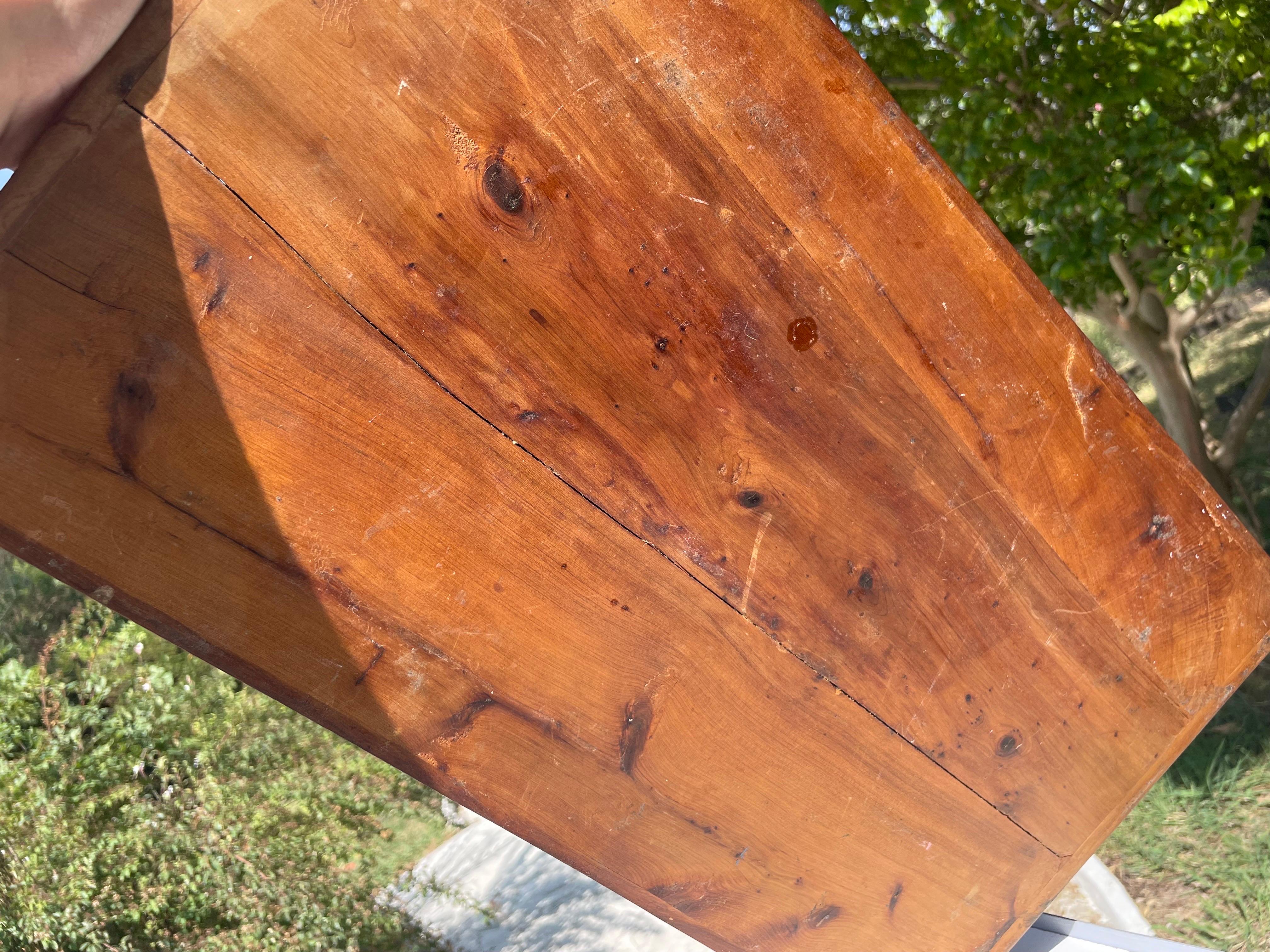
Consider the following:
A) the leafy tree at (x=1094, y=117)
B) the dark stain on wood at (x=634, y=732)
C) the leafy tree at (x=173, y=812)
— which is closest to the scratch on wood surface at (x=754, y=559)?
the dark stain on wood at (x=634, y=732)

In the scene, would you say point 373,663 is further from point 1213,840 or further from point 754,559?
point 1213,840

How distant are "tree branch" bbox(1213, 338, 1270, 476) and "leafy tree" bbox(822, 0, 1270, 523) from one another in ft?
4.40

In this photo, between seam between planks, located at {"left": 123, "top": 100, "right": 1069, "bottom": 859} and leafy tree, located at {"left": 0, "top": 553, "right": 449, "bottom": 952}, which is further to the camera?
leafy tree, located at {"left": 0, "top": 553, "right": 449, "bottom": 952}

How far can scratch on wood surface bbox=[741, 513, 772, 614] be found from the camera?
2.94 ft

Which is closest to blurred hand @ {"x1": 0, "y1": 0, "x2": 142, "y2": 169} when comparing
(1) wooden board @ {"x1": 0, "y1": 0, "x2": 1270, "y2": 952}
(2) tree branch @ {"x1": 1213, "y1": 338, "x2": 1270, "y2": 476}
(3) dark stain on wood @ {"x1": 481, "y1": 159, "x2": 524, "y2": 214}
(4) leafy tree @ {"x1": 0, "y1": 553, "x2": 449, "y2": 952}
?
(1) wooden board @ {"x1": 0, "y1": 0, "x2": 1270, "y2": 952}

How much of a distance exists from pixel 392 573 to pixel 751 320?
16.4 inches

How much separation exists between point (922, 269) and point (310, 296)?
23.0 inches

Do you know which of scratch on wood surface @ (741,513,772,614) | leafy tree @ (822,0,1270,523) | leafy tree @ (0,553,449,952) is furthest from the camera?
leafy tree @ (0,553,449,952)

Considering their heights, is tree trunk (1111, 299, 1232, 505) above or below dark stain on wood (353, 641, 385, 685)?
above

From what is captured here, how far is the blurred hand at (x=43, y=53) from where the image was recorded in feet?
2.14

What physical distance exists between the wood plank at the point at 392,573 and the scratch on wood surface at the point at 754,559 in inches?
0.9

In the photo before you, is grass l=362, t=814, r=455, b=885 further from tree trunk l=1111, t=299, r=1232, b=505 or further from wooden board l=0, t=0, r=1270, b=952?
tree trunk l=1111, t=299, r=1232, b=505

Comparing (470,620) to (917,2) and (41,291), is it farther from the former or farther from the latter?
(917,2)

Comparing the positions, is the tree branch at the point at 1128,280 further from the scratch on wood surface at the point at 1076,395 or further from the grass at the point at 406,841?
the grass at the point at 406,841
